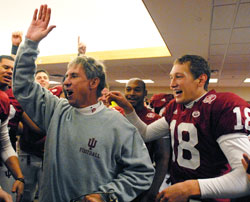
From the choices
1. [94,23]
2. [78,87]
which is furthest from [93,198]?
[94,23]

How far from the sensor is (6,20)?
14.9ft

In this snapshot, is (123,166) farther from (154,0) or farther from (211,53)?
(211,53)

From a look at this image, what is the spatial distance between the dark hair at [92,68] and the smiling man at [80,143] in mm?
24

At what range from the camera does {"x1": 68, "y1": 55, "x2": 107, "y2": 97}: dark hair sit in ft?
3.92

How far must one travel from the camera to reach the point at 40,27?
111 centimetres

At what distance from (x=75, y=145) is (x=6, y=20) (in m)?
4.73

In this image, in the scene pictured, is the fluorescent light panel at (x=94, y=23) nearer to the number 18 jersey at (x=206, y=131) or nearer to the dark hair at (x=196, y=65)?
the dark hair at (x=196, y=65)

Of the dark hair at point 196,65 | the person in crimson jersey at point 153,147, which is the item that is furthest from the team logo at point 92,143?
the dark hair at point 196,65

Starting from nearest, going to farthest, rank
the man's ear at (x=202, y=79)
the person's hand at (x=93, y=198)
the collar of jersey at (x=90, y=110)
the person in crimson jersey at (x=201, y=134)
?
the person's hand at (x=93, y=198) < the person in crimson jersey at (x=201, y=134) < the collar of jersey at (x=90, y=110) < the man's ear at (x=202, y=79)

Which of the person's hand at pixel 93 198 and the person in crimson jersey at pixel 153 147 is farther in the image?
the person in crimson jersey at pixel 153 147

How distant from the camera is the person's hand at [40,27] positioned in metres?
1.08

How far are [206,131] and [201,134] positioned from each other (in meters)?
0.05

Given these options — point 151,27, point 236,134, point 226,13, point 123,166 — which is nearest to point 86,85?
point 123,166

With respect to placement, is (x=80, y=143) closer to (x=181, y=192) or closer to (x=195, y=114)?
(x=181, y=192)
